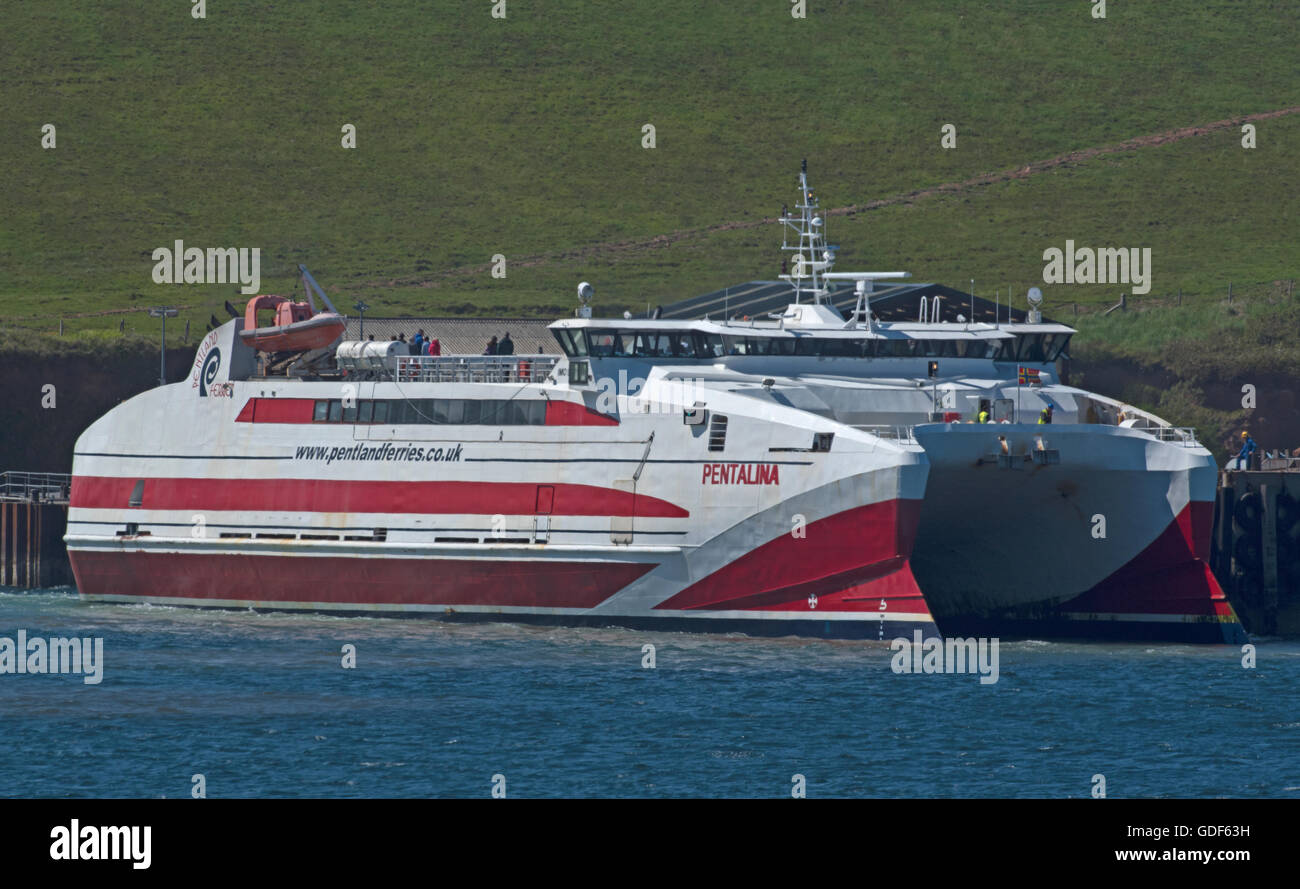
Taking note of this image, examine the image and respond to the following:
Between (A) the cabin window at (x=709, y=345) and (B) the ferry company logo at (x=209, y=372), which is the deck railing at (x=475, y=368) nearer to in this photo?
(A) the cabin window at (x=709, y=345)

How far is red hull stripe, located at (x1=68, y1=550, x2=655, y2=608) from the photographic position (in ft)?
142

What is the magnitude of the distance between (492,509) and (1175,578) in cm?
1456

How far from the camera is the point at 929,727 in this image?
110 feet

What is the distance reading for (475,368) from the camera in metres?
45.8

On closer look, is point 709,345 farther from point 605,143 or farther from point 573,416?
point 605,143

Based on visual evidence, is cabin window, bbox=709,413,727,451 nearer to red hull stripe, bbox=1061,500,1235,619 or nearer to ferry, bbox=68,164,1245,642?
ferry, bbox=68,164,1245,642

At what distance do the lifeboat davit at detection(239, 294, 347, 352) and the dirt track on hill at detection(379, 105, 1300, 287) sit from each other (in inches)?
1848

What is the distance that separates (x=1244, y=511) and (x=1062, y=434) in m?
9.44

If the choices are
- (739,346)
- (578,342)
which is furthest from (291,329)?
(739,346)

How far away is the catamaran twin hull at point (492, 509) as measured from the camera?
4047 centimetres
